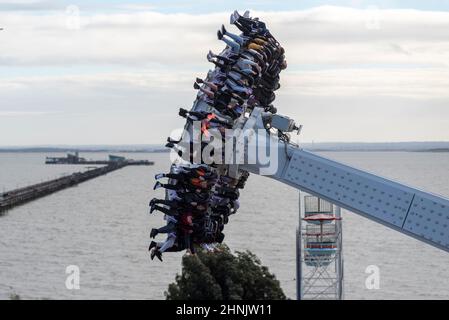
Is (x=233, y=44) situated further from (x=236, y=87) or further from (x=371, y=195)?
(x=371, y=195)

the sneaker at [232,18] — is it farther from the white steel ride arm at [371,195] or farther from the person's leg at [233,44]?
the white steel ride arm at [371,195]

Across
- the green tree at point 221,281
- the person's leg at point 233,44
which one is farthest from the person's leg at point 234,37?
the green tree at point 221,281

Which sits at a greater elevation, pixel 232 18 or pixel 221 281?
pixel 232 18

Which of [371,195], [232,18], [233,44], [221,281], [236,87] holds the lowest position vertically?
[371,195]

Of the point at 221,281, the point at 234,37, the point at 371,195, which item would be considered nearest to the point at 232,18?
the point at 234,37

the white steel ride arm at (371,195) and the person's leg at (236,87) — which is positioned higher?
the person's leg at (236,87)
